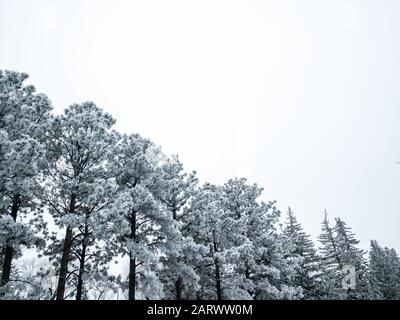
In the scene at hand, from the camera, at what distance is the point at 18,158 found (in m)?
10.4

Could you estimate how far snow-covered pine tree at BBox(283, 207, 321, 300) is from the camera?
87.0 ft

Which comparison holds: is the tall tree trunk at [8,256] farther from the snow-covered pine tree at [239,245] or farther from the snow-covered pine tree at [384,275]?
the snow-covered pine tree at [384,275]

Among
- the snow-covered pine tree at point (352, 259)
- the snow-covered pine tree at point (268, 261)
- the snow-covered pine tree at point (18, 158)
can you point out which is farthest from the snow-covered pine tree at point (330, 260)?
the snow-covered pine tree at point (18, 158)

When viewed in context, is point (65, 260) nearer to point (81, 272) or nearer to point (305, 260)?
point (81, 272)

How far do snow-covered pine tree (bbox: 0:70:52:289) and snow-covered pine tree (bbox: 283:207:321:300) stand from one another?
59.1 feet

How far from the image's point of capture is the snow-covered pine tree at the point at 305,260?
26.5 meters

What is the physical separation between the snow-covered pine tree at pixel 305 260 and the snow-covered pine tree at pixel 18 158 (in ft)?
59.1

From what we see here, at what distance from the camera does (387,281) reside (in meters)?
39.7

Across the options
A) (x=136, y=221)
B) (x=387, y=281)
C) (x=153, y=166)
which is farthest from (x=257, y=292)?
(x=387, y=281)

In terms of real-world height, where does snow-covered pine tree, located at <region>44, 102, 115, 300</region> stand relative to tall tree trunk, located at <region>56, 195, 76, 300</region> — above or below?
above

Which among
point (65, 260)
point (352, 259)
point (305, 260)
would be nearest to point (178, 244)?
point (65, 260)

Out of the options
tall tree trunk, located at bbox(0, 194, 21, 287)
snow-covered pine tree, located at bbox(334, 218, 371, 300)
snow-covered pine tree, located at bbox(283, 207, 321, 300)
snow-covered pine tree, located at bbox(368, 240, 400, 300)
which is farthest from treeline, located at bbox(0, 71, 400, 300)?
snow-covered pine tree, located at bbox(368, 240, 400, 300)

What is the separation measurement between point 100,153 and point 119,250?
198 inches

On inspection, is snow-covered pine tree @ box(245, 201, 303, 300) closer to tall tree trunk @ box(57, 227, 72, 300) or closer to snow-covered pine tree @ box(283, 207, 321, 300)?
snow-covered pine tree @ box(283, 207, 321, 300)
